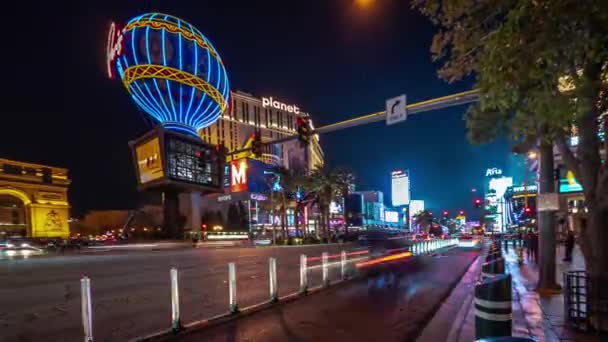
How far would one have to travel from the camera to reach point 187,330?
7.66 meters

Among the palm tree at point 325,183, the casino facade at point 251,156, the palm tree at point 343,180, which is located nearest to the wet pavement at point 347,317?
the palm tree at point 325,183

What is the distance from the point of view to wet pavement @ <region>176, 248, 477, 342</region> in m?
7.45

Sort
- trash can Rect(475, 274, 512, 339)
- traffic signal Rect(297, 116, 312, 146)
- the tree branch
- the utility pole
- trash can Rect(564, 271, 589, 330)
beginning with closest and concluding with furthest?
trash can Rect(475, 274, 512, 339)
trash can Rect(564, 271, 589, 330)
the tree branch
the utility pole
traffic signal Rect(297, 116, 312, 146)

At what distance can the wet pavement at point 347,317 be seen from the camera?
24.4 feet

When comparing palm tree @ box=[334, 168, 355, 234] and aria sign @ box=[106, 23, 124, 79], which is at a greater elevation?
aria sign @ box=[106, 23, 124, 79]

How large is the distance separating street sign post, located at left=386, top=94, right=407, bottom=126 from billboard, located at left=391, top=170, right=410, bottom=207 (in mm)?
140400

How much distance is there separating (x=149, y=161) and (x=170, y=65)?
14.6 m

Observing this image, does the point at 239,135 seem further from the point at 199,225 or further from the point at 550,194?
the point at 550,194

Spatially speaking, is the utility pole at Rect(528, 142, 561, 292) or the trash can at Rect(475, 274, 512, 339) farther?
the utility pole at Rect(528, 142, 561, 292)

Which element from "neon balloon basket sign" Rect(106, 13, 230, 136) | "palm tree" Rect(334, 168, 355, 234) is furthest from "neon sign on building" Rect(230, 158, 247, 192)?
"palm tree" Rect(334, 168, 355, 234)

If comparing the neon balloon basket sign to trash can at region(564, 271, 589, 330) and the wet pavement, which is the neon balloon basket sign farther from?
trash can at region(564, 271, 589, 330)

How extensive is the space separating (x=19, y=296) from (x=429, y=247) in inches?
1082

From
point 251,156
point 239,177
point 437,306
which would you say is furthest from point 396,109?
point 251,156

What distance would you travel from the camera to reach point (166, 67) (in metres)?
57.8
